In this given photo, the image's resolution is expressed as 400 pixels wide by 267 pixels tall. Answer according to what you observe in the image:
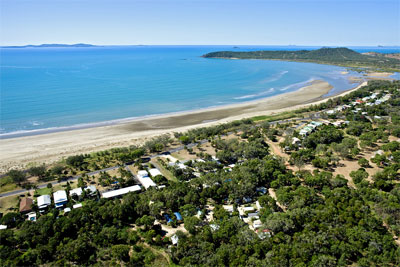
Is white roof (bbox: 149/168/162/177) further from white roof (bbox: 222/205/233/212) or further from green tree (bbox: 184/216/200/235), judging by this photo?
green tree (bbox: 184/216/200/235)

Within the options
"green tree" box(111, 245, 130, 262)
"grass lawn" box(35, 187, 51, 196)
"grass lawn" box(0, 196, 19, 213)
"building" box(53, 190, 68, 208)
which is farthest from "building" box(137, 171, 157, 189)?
"grass lawn" box(0, 196, 19, 213)

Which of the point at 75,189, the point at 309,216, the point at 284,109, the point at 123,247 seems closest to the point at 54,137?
the point at 75,189

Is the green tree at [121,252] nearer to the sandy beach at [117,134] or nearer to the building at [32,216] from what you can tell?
the building at [32,216]

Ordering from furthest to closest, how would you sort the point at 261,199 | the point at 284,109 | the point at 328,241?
1. the point at 284,109
2. the point at 261,199
3. the point at 328,241

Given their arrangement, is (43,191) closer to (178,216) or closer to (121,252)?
(121,252)

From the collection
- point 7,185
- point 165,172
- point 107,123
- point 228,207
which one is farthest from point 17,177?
point 107,123

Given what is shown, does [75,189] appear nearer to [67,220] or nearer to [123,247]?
[67,220]
